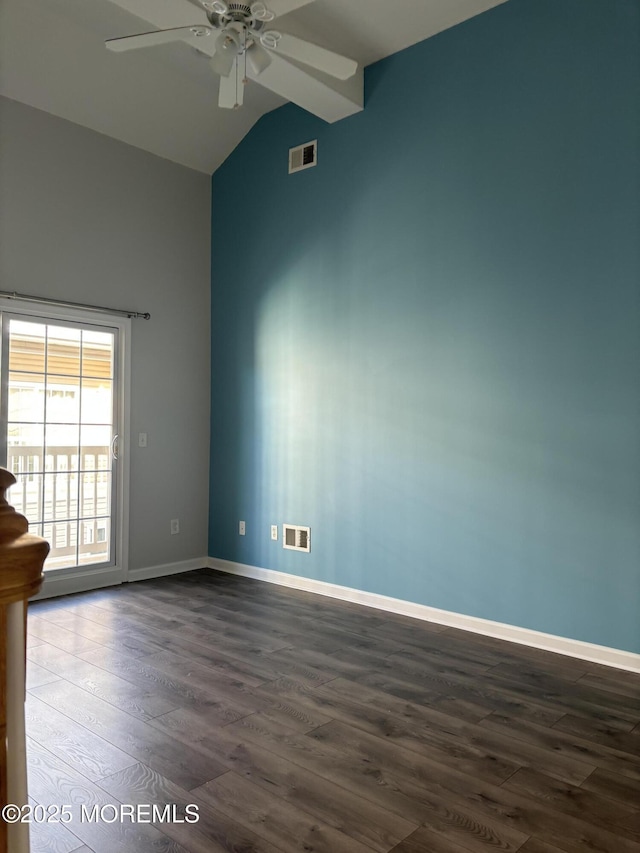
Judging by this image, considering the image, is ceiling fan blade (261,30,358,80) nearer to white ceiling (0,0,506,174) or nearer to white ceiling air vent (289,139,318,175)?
white ceiling (0,0,506,174)

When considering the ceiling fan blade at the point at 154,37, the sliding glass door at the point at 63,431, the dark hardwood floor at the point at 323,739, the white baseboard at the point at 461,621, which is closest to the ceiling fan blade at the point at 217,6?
the ceiling fan blade at the point at 154,37

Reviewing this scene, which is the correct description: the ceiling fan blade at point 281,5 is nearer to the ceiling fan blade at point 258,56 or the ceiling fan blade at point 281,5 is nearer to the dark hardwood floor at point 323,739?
the ceiling fan blade at point 258,56

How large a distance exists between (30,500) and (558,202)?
12.5 ft

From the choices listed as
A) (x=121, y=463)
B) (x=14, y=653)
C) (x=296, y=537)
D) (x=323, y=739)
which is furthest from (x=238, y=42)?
(x=296, y=537)

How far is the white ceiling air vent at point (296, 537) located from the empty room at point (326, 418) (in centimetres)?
2

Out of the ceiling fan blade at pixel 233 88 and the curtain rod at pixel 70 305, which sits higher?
the ceiling fan blade at pixel 233 88

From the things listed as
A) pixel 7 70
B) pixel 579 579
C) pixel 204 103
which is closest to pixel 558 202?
pixel 579 579

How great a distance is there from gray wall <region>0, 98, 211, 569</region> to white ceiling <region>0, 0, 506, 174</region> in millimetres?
179

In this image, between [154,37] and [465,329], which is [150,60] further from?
[465,329]

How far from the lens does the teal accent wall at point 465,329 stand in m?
3.15

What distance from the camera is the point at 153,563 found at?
4957 millimetres

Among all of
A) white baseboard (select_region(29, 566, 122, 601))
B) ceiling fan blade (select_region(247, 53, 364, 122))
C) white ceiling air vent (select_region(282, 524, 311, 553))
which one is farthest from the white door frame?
ceiling fan blade (select_region(247, 53, 364, 122))

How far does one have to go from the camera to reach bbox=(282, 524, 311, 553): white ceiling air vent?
14.9 ft

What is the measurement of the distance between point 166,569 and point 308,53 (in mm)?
3824
